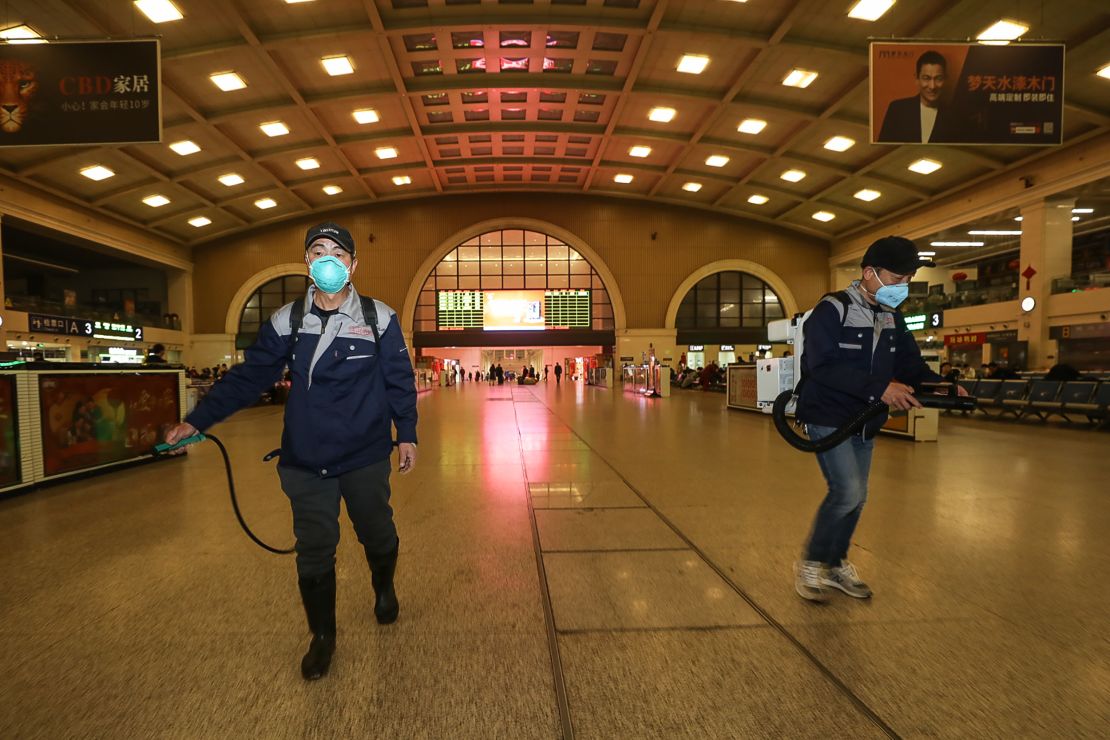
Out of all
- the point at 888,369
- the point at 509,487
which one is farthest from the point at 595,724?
the point at 509,487

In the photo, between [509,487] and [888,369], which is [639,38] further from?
[888,369]

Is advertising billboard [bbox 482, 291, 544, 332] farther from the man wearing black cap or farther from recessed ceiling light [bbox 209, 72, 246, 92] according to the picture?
the man wearing black cap

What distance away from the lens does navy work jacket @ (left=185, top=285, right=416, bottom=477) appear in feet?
7.79

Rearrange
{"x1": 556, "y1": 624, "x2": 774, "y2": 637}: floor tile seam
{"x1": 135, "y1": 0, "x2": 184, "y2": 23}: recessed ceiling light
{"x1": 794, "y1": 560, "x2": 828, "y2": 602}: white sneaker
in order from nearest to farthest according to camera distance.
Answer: {"x1": 556, "y1": 624, "x2": 774, "y2": 637}: floor tile seam, {"x1": 794, "y1": 560, "x2": 828, "y2": 602}: white sneaker, {"x1": 135, "y1": 0, "x2": 184, "y2": 23}: recessed ceiling light

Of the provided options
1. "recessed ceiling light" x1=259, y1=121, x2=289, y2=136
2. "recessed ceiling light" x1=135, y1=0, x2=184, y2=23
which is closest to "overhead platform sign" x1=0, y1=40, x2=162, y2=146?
"recessed ceiling light" x1=135, y1=0, x2=184, y2=23

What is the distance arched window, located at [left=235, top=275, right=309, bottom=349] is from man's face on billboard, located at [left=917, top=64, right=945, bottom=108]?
114 ft

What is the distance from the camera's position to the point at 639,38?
19.8 m

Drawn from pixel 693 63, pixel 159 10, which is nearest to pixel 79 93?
pixel 159 10

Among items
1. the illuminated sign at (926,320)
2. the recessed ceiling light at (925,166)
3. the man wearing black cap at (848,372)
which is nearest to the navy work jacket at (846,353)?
the man wearing black cap at (848,372)

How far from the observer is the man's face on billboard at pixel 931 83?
8734 mm

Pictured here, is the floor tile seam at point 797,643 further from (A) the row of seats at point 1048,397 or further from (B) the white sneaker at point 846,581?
(A) the row of seats at point 1048,397

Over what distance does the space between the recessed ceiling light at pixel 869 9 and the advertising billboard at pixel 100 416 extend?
20.0 metres

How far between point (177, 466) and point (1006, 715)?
8425mm

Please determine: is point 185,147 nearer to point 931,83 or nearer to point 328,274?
point 931,83
